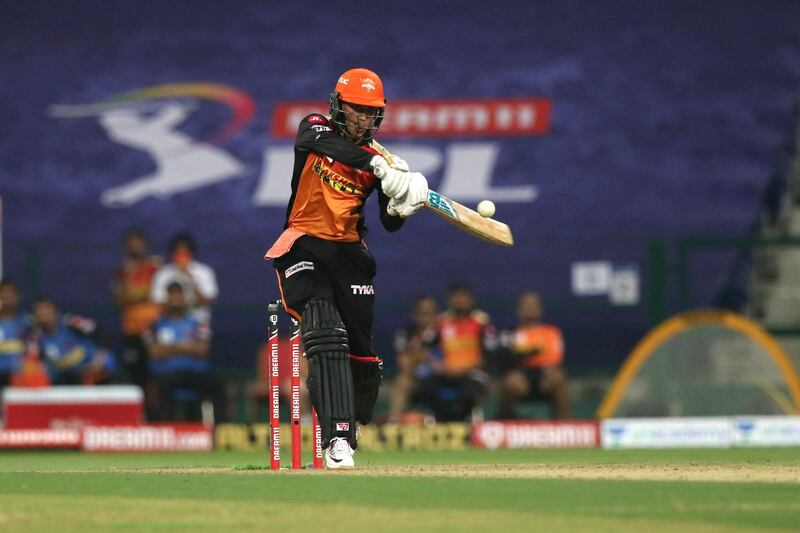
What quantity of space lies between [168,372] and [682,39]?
712 centimetres

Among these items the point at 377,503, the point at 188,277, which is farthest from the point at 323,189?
the point at 188,277

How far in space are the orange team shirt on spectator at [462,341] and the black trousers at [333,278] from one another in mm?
6698

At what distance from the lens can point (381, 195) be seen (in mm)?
8320

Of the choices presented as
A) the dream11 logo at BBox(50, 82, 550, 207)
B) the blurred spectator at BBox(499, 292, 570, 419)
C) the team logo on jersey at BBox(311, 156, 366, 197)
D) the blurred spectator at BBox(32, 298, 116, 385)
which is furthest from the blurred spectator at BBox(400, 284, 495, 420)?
the team logo on jersey at BBox(311, 156, 366, 197)

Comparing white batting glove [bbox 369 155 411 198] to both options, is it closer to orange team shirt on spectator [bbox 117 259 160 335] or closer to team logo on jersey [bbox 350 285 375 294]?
team logo on jersey [bbox 350 285 375 294]

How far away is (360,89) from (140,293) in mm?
7996

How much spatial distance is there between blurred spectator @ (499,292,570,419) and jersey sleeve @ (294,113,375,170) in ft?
23.5

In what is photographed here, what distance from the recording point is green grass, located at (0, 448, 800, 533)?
222 inches

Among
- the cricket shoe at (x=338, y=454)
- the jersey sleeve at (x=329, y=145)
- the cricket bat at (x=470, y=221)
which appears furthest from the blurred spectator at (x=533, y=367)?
the jersey sleeve at (x=329, y=145)

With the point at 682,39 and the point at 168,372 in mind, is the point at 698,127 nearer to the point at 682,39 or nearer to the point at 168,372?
the point at 682,39

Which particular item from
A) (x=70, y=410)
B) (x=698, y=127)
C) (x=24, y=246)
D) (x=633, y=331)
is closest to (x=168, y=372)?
(x=70, y=410)

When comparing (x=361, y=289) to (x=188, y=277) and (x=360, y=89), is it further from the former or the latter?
(x=188, y=277)

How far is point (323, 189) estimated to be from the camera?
26.7ft

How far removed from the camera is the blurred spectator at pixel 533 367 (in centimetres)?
1495
